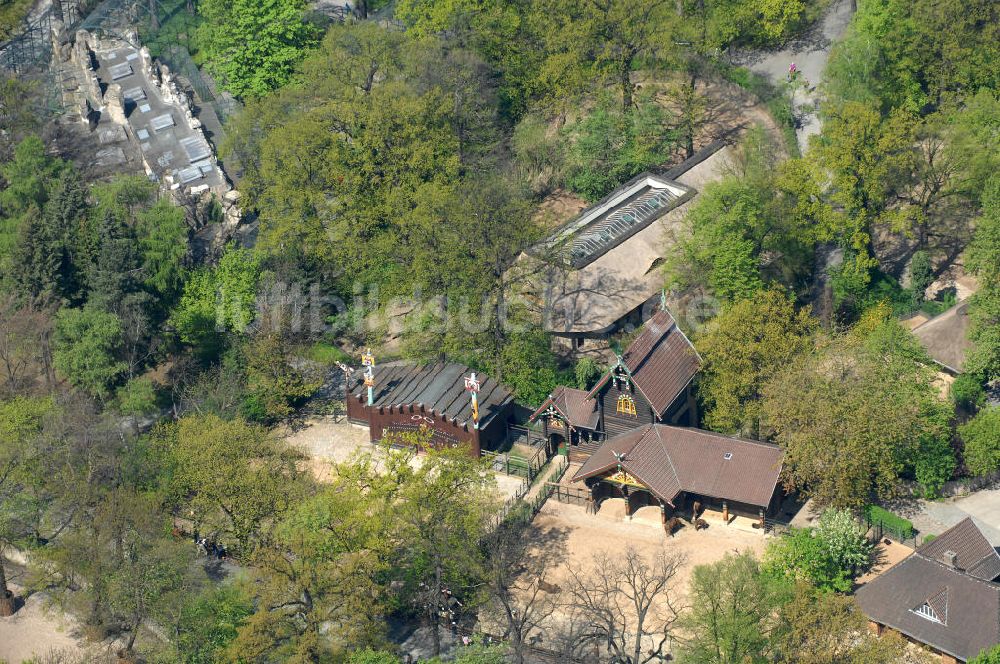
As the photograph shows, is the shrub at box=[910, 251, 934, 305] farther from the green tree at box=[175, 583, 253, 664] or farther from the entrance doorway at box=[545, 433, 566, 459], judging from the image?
the green tree at box=[175, 583, 253, 664]

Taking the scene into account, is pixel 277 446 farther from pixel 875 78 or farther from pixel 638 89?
pixel 875 78

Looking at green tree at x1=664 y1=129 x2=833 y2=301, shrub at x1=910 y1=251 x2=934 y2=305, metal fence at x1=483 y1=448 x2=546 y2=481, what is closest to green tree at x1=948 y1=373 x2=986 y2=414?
shrub at x1=910 y1=251 x2=934 y2=305

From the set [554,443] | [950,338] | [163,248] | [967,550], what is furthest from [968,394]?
[163,248]

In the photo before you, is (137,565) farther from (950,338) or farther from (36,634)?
(950,338)

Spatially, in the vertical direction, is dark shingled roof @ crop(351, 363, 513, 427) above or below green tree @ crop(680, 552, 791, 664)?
below

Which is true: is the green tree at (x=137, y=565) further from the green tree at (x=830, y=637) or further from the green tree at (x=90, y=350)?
the green tree at (x=830, y=637)

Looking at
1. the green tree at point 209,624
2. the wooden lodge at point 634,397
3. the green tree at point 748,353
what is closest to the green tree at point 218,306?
the wooden lodge at point 634,397

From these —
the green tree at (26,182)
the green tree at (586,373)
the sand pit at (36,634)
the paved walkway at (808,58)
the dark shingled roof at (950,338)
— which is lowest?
the sand pit at (36,634)

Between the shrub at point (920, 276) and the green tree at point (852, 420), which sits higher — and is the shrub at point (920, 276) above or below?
below
